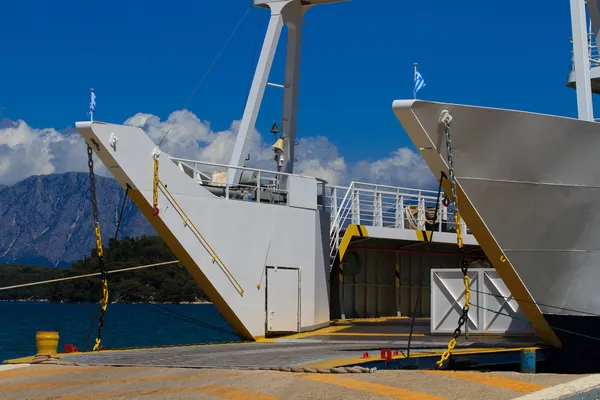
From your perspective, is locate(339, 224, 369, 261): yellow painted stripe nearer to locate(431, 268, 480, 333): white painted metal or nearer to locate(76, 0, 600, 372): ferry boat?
locate(76, 0, 600, 372): ferry boat

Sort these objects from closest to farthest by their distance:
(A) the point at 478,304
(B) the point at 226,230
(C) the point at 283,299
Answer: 1. (A) the point at 478,304
2. (B) the point at 226,230
3. (C) the point at 283,299

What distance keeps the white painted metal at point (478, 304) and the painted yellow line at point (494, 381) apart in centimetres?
473

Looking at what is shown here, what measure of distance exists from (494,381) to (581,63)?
7100 millimetres

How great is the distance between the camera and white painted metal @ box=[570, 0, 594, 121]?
1387 centimetres

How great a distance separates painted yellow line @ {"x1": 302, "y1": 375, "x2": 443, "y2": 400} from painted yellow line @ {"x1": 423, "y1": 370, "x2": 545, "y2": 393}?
0.96m

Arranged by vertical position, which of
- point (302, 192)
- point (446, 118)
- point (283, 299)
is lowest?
point (283, 299)

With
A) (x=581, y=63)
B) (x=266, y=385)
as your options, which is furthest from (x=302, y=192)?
(x=266, y=385)

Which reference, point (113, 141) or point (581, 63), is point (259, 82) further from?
point (581, 63)

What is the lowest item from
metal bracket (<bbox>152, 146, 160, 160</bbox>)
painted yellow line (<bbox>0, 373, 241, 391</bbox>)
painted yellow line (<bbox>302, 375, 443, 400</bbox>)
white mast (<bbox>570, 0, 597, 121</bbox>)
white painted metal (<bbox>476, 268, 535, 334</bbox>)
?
painted yellow line (<bbox>0, 373, 241, 391</bbox>)

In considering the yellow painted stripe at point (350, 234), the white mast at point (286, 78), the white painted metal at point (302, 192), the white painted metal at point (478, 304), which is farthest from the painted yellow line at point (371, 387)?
the yellow painted stripe at point (350, 234)

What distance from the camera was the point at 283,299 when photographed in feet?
55.6

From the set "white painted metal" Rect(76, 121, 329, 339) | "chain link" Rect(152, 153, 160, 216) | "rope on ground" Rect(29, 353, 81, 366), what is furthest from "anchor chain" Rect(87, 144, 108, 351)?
"rope on ground" Rect(29, 353, 81, 366)

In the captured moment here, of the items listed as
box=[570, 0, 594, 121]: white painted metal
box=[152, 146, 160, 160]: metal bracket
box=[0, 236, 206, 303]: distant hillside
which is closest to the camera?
box=[570, 0, 594, 121]: white painted metal

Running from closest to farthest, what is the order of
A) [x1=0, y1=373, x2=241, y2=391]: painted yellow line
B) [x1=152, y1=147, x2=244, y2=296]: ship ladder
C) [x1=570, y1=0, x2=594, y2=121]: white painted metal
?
[x1=0, y1=373, x2=241, y2=391]: painted yellow line → [x1=570, y1=0, x2=594, y2=121]: white painted metal → [x1=152, y1=147, x2=244, y2=296]: ship ladder
